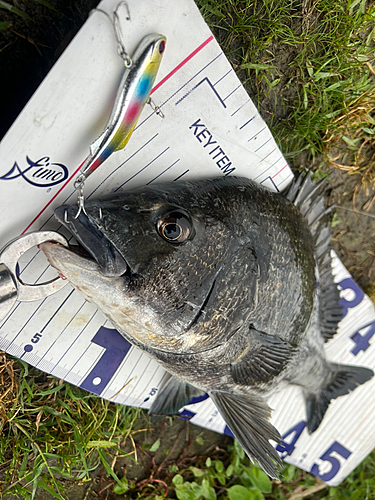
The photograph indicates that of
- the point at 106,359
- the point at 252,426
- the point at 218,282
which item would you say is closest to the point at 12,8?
the point at 218,282

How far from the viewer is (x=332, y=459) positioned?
9.44 ft

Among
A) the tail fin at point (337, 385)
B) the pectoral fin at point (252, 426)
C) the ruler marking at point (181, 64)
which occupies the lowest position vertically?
the tail fin at point (337, 385)

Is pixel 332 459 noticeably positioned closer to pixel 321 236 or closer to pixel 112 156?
pixel 321 236

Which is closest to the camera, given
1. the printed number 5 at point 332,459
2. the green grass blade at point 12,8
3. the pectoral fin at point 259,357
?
the green grass blade at point 12,8

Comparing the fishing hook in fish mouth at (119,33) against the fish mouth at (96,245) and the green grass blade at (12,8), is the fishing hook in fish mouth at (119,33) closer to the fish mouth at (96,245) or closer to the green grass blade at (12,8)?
the green grass blade at (12,8)

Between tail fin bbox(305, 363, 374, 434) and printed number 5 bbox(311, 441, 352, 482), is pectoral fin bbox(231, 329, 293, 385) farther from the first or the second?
printed number 5 bbox(311, 441, 352, 482)

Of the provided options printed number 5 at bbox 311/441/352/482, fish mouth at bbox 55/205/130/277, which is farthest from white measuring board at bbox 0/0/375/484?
printed number 5 at bbox 311/441/352/482

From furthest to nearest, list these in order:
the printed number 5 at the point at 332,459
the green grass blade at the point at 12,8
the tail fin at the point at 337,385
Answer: the printed number 5 at the point at 332,459
the tail fin at the point at 337,385
the green grass blade at the point at 12,8

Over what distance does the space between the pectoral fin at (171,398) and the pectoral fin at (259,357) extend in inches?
19.6

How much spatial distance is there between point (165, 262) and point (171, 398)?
128cm

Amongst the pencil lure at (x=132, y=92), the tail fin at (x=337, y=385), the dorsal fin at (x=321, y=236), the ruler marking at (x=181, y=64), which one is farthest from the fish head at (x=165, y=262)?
the tail fin at (x=337, y=385)

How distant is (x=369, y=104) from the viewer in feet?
7.94

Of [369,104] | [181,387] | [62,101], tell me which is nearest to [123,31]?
[62,101]

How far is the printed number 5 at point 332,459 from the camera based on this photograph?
286 cm
